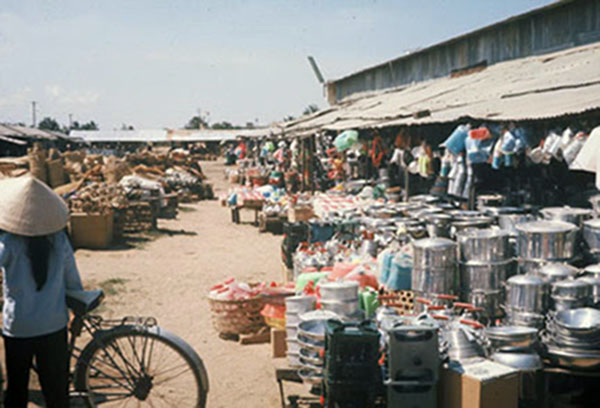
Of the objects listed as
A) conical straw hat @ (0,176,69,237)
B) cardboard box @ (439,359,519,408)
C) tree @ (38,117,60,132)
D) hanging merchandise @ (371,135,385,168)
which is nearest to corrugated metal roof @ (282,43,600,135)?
hanging merchandise @ (371,135,385,168)

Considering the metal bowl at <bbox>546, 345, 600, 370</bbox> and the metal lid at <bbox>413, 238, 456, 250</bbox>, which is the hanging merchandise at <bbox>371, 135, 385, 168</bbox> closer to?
the metal lid at <bbox>413, 238, 456, 250</bbox>

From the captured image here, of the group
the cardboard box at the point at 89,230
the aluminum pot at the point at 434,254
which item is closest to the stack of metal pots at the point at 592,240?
the aluminum pot at the point at 434,254

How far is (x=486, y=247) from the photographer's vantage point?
589cm

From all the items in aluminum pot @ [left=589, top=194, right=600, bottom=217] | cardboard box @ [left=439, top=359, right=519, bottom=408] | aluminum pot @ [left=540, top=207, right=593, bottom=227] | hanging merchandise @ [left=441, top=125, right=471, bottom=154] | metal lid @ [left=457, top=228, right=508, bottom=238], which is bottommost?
cardboard box @ [left=439, top=359, right=519, bottom=408]

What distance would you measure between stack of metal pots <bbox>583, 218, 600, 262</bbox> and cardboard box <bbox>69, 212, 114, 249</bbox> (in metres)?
10.2

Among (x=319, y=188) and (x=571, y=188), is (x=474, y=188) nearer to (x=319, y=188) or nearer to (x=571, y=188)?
(x=571, y=188)

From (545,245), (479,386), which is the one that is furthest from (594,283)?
(479,386)

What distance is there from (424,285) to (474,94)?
276 inches

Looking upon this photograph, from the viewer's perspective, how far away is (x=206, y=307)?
856 cm

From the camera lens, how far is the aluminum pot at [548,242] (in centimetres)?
577

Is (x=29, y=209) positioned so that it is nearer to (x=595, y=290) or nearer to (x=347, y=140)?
(x=595, y=290)

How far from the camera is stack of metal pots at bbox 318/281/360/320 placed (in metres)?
5.51

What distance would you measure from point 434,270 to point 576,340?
5.04 feet

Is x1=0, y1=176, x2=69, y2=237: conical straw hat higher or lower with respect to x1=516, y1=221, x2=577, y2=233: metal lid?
higher
